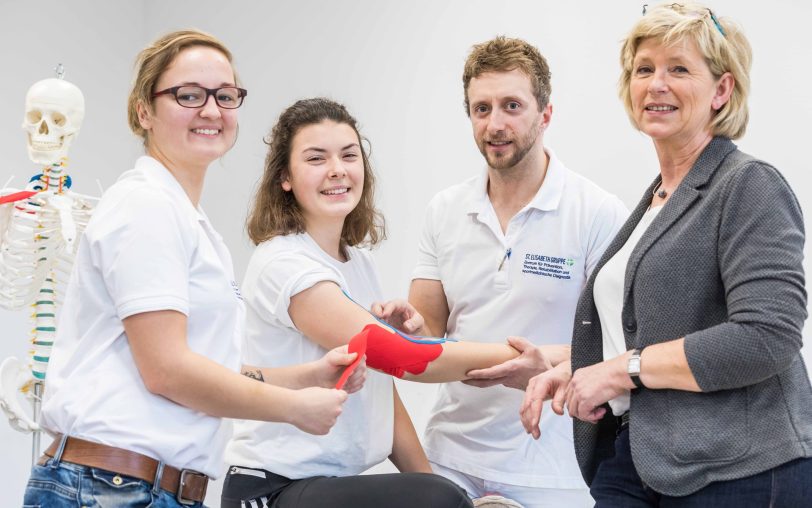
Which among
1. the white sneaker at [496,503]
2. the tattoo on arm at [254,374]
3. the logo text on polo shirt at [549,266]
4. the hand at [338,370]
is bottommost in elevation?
the white sneaker at [496,503]

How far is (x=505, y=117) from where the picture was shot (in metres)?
2.57

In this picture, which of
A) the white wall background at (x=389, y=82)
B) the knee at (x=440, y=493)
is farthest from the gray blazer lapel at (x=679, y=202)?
the white wall background at (x=389, y=82)

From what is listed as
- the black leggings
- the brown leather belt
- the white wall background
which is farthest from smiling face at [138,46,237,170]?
the white wall background

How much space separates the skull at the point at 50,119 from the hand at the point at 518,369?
1716mm

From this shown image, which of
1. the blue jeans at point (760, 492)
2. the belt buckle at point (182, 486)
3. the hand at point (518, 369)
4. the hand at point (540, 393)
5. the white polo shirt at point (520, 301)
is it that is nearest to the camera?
the blue jeans at point (760, 492)

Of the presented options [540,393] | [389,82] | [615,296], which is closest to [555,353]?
[540,393]

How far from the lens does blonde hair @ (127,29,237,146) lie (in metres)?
1.86

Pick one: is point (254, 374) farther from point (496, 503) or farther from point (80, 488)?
point (496, 503)

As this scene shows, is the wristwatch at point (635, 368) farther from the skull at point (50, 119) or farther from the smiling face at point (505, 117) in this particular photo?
the skull at point (50, 119)

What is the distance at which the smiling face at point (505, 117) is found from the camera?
8.41 feet

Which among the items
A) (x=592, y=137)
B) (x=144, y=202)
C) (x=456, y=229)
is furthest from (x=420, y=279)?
(x=144, y=202)

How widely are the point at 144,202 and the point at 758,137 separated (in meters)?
2.12

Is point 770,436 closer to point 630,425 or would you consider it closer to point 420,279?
point 630,425

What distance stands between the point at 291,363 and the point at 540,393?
63 centimetres
